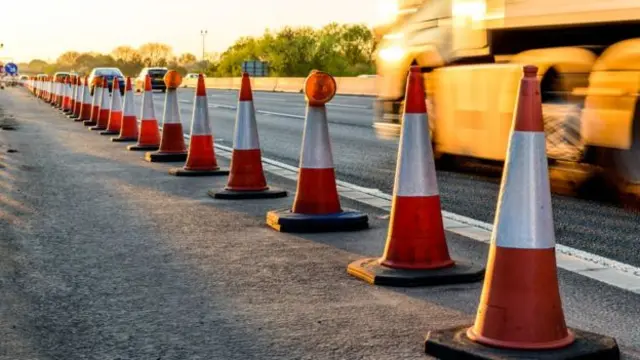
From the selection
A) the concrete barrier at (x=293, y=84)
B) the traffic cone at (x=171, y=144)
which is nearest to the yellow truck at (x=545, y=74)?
the traffic cone at (x=171, y=144)

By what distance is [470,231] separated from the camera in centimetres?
675

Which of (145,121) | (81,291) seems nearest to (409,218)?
(81,291)

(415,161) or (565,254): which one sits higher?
(415,161)

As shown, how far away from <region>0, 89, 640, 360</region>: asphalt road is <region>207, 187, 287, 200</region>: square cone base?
19 centimetres

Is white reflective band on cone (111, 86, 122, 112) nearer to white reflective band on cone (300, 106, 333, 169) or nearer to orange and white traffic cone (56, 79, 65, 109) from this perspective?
white reflective band on cone (300, 106, 333, 169)

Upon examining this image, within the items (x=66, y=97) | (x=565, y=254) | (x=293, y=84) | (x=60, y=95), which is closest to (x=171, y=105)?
(x=565, y=254)

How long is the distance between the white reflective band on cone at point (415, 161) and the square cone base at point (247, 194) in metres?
3.28

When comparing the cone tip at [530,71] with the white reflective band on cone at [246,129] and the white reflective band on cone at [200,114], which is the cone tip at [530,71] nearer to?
the white reflective band on cone at [246,129]

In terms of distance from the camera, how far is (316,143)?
22.1 feet

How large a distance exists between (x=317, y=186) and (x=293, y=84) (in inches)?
1839

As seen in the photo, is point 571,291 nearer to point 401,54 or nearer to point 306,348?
point 306,348

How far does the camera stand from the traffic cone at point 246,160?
26.8 feet

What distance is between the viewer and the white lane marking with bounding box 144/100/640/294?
525 cm

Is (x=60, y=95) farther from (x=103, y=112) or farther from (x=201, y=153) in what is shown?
(x=201, y=153)
